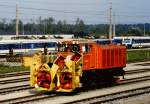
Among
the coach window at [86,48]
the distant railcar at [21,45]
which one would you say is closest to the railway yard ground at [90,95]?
the coach window at [86,48]

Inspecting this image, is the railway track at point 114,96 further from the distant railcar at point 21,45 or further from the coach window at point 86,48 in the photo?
the distant railcar at point 21,45

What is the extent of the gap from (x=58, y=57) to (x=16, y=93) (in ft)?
8.55

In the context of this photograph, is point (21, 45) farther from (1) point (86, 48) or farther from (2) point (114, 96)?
(2) point (114, 96)

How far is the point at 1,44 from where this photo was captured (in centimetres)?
5944

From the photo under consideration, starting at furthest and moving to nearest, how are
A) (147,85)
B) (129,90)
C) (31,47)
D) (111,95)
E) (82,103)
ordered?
1. (31,47)
2. (147,85)
3. (129,90)
4. (111,95)
5. (82,103)

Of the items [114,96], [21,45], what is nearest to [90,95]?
[114,96]

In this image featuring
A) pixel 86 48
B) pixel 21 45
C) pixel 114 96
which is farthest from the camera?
pixel 21 45

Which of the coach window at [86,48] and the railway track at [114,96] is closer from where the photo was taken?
the railway track at [114,96]

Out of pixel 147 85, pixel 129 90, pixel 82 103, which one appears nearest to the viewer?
pixel 82 103

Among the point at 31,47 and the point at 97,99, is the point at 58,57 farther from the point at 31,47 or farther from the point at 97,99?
the point at 31,47

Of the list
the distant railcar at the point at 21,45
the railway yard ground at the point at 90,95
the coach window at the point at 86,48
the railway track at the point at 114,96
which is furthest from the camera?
the distant railcar at the point at 21,45

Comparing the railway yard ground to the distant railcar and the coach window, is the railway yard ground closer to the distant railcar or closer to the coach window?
the coach window

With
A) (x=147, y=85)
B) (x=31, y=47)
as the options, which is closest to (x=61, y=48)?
(x=147, y=85)

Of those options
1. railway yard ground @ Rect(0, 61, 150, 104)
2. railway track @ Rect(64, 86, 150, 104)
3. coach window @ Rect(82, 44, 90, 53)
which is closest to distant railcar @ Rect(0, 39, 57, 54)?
railway yard ground @ Rect(0, 61, 150, 104)
